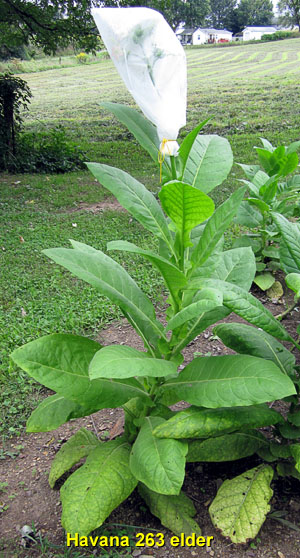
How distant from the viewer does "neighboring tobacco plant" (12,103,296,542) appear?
156cm

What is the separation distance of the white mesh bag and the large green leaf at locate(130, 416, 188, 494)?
1.12 meters

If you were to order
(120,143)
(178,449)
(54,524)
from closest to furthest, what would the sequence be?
1. (178,449)
2. (54,524)
3. (120,143)

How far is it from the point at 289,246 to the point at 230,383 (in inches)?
27.8

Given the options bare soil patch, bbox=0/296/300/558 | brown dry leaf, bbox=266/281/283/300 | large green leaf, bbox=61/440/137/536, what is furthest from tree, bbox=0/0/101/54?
large green leaf, bbox=61/440/137/536

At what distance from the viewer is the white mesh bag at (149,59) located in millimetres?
1408

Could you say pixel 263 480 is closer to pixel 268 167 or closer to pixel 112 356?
pixel 112 356

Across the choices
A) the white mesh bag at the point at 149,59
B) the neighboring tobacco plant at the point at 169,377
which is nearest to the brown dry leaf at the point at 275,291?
the neighboring tobacco plant at the point at 169,377

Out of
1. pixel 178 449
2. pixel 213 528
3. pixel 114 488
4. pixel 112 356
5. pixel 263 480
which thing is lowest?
pixel 213 528

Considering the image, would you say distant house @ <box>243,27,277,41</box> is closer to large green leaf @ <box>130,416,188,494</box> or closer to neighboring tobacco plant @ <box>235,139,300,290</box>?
neighboring tobacco plant @ <box>235,139,300,290</box>

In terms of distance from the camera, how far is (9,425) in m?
2.49

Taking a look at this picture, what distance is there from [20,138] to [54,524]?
7975mm

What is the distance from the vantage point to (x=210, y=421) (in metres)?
1.69

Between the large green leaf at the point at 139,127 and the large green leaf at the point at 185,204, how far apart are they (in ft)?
1.00

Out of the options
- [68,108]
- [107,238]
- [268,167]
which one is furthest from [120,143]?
[68,108]
